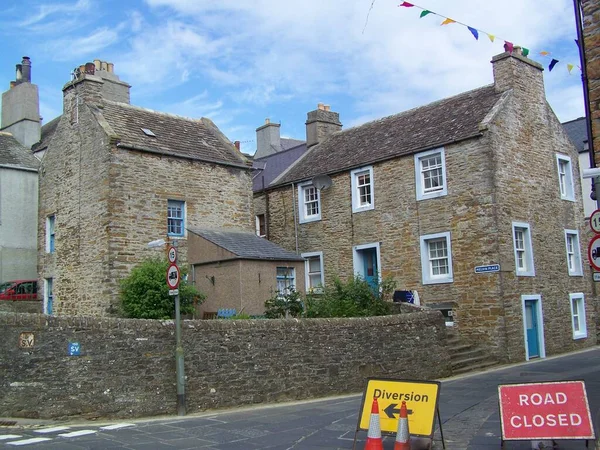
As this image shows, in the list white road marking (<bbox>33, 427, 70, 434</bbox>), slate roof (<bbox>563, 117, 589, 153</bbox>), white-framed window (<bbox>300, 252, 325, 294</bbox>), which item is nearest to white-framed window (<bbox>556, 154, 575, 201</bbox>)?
white-framed window (<bbox>300, 252, 325, 294</bbox>)

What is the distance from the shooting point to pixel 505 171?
68.8 feet

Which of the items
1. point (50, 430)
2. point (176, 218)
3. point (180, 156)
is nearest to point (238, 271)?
point (176, 218)

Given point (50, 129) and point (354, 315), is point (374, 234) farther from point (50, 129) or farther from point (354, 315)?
point (50, 129)

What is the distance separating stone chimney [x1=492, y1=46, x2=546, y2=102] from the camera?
22062 millimetres

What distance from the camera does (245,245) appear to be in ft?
71.8

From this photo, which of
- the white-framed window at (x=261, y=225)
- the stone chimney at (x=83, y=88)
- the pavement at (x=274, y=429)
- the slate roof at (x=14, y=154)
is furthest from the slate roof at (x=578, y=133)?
the slate roof at (x=14, y=154)

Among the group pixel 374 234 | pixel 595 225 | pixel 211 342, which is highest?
pixel 374 234

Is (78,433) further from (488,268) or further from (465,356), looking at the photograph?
(488,268)

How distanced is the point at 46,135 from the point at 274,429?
25.0m

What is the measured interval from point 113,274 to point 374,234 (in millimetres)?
9273

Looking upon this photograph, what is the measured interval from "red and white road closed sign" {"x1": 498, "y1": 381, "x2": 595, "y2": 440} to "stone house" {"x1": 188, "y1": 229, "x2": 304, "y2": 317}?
1194 centimetres

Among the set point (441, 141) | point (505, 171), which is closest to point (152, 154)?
point (441, 141)

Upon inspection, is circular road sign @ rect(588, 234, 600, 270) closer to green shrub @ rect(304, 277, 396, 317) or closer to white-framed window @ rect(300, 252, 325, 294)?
green shrub @ rect(304, 277, 396, 317)

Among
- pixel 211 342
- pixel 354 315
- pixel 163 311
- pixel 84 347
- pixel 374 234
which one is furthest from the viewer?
pixel 374 234
